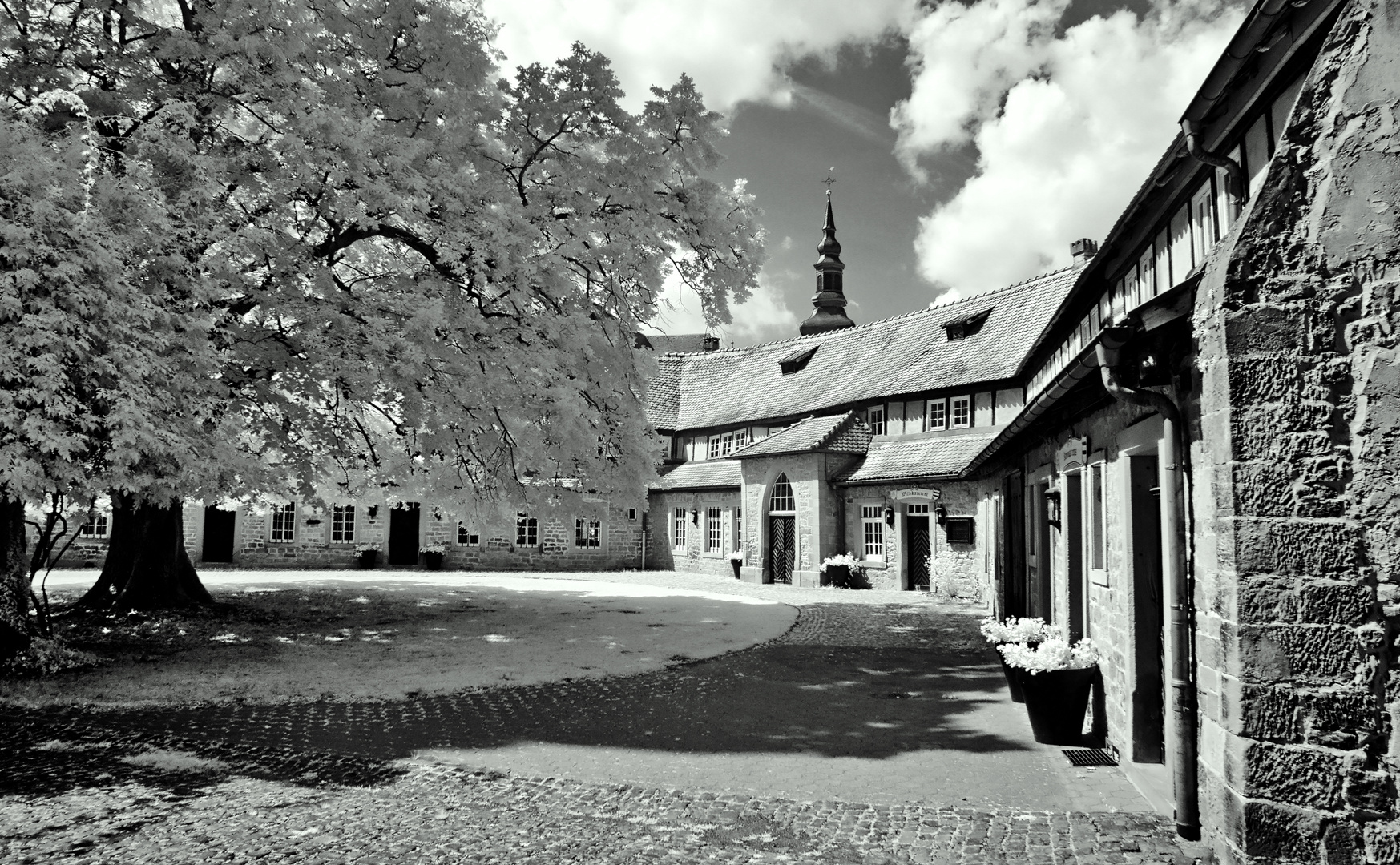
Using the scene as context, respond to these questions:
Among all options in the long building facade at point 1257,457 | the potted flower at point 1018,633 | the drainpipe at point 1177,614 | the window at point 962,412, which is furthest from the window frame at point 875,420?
the drainpipe at point 1177,614

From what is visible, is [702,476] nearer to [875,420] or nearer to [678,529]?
[678,529]

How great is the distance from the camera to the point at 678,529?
31422 millimetres

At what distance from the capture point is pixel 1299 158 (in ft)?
13.6

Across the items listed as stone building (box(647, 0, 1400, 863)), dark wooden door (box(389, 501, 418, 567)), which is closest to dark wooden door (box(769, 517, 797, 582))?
dark wooden door (box(389, 501, 418, 567))

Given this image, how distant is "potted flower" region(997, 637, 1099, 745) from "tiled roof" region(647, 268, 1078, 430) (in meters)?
11.8

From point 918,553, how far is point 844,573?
210 cm

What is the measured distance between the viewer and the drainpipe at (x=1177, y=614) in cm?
489

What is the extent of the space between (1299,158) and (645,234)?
9842 millimetres

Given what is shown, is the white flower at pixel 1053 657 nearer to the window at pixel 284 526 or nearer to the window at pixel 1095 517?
the window at pixel 1095 517

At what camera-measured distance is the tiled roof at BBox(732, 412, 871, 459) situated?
974 inches

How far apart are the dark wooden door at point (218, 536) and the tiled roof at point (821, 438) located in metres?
18.4

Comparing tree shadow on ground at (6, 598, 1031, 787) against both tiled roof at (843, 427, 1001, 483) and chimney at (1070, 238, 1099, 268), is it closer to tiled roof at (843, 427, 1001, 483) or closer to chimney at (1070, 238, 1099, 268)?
tiled roof at (843, 427, 1001, 483)

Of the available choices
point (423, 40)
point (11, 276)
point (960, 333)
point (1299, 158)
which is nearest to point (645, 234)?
point (423, 40)

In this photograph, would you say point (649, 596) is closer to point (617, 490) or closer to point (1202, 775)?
point (617, 490)
